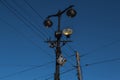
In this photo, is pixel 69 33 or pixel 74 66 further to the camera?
pixel 74 66

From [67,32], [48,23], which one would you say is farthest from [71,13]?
[48,23]

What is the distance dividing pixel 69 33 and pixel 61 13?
119 centimetres

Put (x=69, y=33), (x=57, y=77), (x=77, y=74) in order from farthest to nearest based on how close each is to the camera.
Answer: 1. (x=77, y=74)
2. (x=69, y=33)
3. (x=57, y=77)

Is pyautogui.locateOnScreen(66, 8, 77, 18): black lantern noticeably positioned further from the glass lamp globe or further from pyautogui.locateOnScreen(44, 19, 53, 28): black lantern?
pyautogui.locateOnScreen(44, 19, 53, 28): black lantern

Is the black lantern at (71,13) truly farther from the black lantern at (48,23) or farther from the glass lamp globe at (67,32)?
the black lantern at (48,23)

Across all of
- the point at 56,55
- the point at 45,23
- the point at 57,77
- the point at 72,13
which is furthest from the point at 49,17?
the point at 57,77

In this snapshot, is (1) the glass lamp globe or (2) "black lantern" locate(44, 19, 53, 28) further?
(2) "black lantern" locate(44, 19, 53, 28)

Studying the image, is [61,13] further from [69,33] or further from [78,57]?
[78,57]

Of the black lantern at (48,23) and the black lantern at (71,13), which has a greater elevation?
the black lantern at (71,13)

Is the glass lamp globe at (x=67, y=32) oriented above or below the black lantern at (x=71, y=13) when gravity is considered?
below

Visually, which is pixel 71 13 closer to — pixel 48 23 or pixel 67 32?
pixel 67 32

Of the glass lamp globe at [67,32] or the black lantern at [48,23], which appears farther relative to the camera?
the black lantern at [48,23]

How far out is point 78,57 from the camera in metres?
21.2

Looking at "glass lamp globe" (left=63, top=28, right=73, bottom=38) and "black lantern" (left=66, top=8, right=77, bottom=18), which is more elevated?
"black lantern" (left=66, top=8, right=77, bottom=18)
